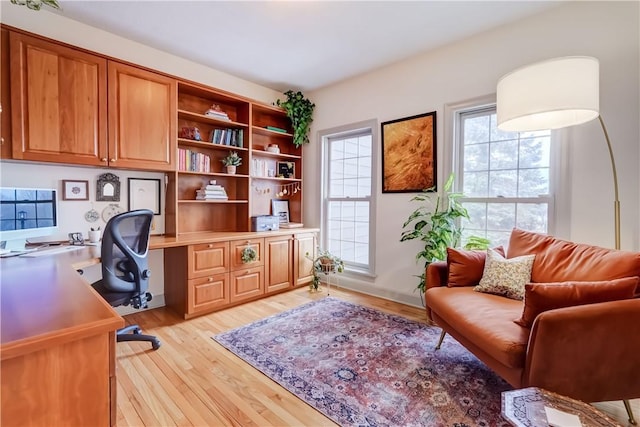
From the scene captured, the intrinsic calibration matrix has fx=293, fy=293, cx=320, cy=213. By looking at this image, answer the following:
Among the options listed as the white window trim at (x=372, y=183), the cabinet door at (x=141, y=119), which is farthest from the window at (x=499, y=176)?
the cabinet door at (x=141, y=119)

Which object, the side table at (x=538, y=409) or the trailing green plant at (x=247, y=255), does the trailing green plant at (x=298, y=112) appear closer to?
the trailing green plant at (x=247, y=255)

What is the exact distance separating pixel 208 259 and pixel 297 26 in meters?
2.31

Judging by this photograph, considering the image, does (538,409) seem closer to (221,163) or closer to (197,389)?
(197,389)

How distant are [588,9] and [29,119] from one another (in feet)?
13.8

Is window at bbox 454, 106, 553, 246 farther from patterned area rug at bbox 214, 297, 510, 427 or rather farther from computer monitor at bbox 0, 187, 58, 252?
computer monitor at bbox 0, 187, 58, 252

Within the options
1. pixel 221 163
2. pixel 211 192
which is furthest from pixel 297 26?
pixel 211 192

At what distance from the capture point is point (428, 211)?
120 inches

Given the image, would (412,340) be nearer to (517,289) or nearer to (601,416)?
(517,289)

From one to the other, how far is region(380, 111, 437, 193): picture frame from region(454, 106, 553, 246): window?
9.8 inches

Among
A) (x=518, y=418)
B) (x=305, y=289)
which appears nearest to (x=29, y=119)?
(x=305, y=289)

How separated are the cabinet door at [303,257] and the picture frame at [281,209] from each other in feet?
1.57

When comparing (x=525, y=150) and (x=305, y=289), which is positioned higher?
(x=525, y=150)

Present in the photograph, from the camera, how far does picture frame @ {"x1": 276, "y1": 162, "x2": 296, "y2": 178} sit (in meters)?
4.12

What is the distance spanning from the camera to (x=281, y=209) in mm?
4156
